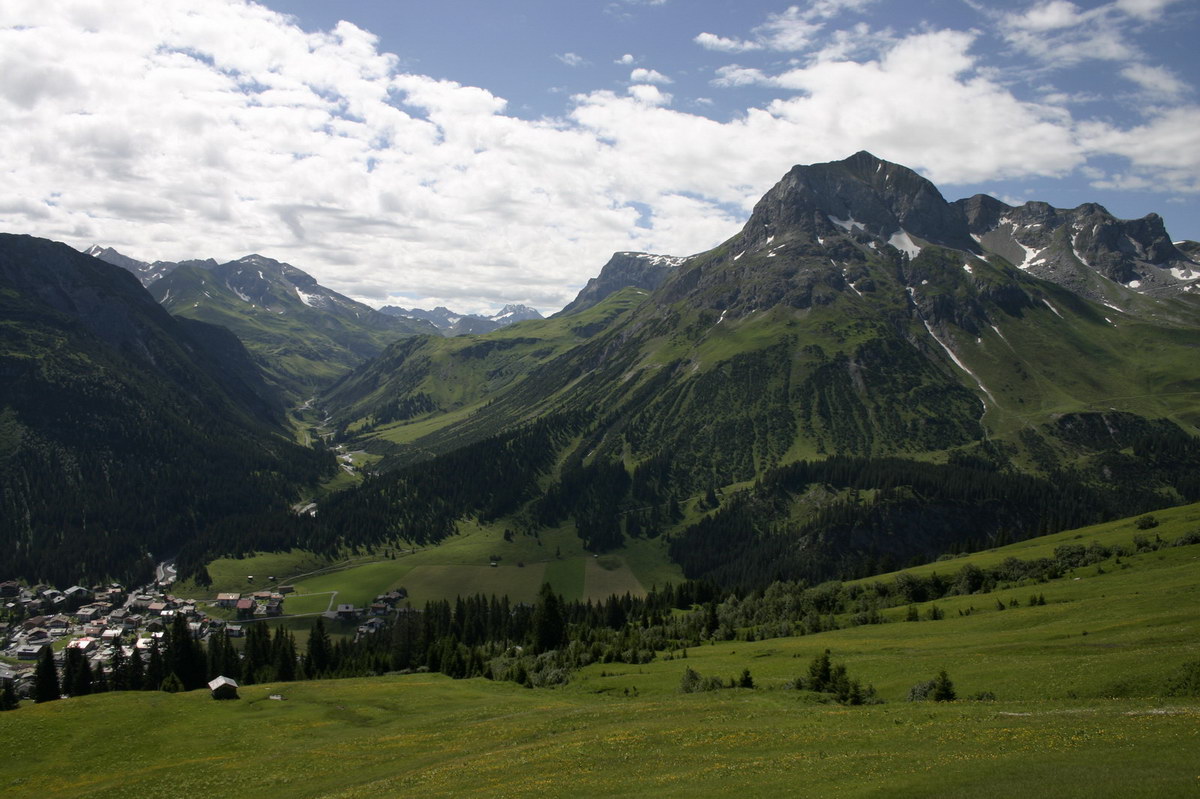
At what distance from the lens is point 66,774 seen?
186 ft

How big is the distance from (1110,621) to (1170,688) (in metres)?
26.9

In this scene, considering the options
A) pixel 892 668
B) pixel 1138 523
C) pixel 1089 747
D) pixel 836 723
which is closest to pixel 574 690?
pixel 892 668

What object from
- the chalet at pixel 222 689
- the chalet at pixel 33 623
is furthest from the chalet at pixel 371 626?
the chalet at pixel 222 689

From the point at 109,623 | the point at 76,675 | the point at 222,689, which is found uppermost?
the point at 222,689

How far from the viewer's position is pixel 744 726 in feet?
164

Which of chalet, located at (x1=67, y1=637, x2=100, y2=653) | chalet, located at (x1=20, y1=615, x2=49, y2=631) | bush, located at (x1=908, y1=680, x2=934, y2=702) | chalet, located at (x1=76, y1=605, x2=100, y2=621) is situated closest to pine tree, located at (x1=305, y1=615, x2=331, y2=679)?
Result: chalet, located at (x1=67, y1=637, x2=100, y2=653)

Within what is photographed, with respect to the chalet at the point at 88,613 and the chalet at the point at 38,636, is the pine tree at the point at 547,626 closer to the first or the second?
the chalet at the point at 38,636

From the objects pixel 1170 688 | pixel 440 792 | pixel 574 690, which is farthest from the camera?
pixel 574 690

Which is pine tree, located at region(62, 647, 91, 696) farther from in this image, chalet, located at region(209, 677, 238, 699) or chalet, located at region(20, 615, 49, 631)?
chalet, located at region(20, 615, 49, 631)

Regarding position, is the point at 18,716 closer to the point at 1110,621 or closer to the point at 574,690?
the point at 574,690

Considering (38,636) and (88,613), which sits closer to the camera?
(38,636)

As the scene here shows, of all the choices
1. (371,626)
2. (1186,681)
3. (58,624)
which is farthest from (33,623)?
(1186,681)

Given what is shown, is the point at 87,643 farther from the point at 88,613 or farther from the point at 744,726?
the point at 744,726

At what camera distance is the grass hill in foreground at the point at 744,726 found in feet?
113
